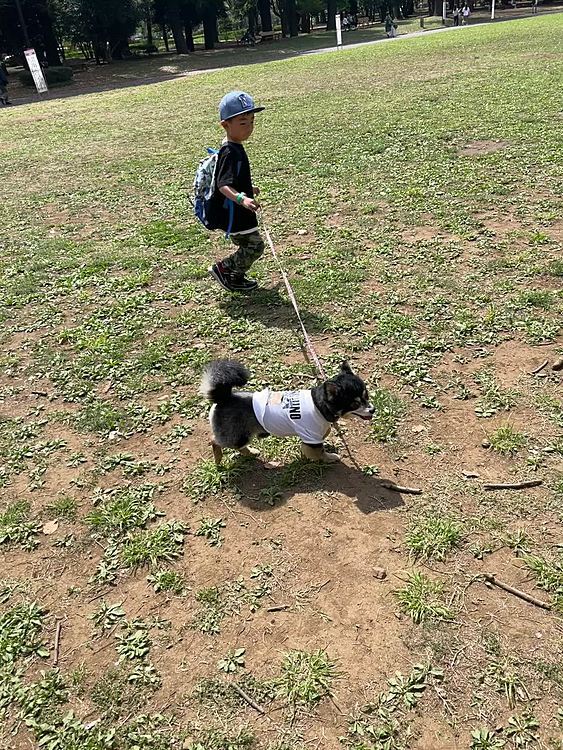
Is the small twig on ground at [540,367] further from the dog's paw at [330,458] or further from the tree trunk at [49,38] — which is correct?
the tree trunk at [49,38]

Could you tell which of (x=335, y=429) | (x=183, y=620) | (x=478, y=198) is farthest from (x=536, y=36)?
(x=183, y=620)

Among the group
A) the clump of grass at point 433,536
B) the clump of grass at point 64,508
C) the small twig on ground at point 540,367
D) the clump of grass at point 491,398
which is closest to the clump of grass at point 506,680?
the clump of grass at point 433,536

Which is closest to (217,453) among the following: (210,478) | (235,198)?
(210,478)

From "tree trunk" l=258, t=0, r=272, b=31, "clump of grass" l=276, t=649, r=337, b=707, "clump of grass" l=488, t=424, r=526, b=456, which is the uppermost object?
"tree trunk" l=258, t=0, r=272, b=31

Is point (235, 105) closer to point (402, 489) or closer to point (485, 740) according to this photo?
point (402, 489)

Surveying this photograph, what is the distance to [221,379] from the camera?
3.18 m

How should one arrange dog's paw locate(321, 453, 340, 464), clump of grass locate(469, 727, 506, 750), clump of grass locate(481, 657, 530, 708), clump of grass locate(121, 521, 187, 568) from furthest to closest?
dog's paw locate(321, 453, 340, 464)
clump of grass locate(121, 521, 187, 568)
clump of grass locate(481, 657, 530, 708)
clump of grass locate(469, 727, 506, 750)

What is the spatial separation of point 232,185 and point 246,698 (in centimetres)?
388

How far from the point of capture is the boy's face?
15.2ft

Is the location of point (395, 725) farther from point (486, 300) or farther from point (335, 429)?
point (486, 300)

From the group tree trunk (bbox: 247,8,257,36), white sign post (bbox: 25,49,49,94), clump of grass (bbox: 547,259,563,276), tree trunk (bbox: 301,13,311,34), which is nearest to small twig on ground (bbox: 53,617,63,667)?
clump of grass (bbox: 547,259,563,276)

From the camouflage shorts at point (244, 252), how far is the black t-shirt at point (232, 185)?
0.07m

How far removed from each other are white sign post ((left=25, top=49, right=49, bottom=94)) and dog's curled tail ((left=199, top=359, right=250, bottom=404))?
27706 millimetres

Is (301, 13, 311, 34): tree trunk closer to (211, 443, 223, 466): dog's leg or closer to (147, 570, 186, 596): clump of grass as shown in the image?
(211, 443, 223, 466): dog's leg
